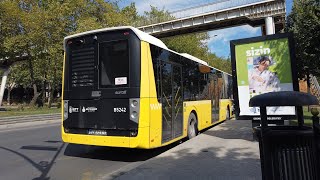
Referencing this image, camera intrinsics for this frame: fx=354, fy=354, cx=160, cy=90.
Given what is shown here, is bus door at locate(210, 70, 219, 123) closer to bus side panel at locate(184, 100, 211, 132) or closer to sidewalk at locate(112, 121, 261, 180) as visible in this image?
bus side panel at locate(184, 100, 211, 132)

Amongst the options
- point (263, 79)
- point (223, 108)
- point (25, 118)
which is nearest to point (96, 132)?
point (263, 79)

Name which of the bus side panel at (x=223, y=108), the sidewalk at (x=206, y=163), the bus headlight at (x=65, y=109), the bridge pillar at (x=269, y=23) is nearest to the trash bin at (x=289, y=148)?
the sidewalk at (x=206, y=163)

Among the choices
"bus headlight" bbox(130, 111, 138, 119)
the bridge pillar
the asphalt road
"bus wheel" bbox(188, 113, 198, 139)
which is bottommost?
the asphalt road

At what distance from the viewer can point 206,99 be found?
45.9 ft

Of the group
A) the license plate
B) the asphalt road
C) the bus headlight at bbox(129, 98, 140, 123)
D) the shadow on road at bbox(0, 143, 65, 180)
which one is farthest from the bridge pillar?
the license plate

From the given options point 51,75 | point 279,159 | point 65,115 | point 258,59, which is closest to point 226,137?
point 258,59

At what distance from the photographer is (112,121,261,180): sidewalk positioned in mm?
6422

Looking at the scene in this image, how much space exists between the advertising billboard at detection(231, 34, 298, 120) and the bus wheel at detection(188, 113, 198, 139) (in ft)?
7.53

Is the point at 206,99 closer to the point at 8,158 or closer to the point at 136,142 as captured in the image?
the point at 136,142

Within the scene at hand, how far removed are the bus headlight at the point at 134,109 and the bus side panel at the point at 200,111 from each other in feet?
10.3

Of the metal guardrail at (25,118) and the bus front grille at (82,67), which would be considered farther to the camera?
the metal guardrail at (25,118)

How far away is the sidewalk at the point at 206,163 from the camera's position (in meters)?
6.42

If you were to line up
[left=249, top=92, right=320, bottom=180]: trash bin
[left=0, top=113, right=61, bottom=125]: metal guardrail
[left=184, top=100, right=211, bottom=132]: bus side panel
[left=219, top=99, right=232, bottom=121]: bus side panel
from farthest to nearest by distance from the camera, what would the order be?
[left=0, top=113, right=61, bottom=125]: metal guardrail
[left=219, top=99, right=232, bottom=121]: bus side panel
[left=184, top=100, right=211, bottom=132]: bus side panel
[left=249, top=92, right=320, bottom=180]: trash bin

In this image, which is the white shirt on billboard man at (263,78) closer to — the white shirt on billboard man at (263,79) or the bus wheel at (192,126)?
the white shirt on billboard man at (263,79)
